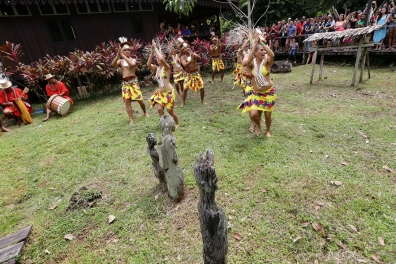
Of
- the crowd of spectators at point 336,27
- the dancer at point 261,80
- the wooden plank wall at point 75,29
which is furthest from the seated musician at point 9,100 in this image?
the crowd of spectators at point 336,27

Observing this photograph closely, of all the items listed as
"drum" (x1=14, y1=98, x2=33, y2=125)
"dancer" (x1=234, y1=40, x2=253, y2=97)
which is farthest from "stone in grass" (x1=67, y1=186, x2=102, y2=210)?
"drum" (x1=14, y1=98, x2=33, y2=125)

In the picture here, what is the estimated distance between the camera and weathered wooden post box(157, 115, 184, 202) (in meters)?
2.60

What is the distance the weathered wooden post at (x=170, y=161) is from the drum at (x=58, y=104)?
229 inches

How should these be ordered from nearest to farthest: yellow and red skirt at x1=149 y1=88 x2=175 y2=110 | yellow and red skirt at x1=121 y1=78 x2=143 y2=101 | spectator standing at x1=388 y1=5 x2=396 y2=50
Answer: yellow and red skirt at x1=149 y1=88 x2=175 y2=110
yellow and red skirt at x1=121 y1=78 x2=143 y2=101
spectator standing at x1=388 y1=5 x2=396 y2=50

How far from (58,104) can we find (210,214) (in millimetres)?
7233

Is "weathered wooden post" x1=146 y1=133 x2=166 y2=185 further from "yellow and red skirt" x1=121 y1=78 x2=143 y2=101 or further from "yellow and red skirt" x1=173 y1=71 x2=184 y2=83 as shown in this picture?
"yellow and red skirt" x1=173 y1=71 x2=184 y2=83

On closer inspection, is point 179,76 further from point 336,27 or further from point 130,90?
point 336,27

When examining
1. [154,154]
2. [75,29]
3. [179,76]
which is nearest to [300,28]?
[179,76]

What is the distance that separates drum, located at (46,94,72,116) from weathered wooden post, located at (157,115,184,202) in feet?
19.1

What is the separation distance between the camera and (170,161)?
2.69 m

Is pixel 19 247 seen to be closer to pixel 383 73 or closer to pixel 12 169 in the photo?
pixel 12 169

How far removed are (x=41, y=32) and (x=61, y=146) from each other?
7.39 m

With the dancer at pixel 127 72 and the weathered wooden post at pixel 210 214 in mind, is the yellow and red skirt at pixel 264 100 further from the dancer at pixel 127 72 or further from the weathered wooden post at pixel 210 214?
the dancer at pixel 127 72

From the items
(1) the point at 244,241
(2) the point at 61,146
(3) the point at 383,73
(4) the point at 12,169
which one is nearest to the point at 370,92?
(3) the point at 383,73
